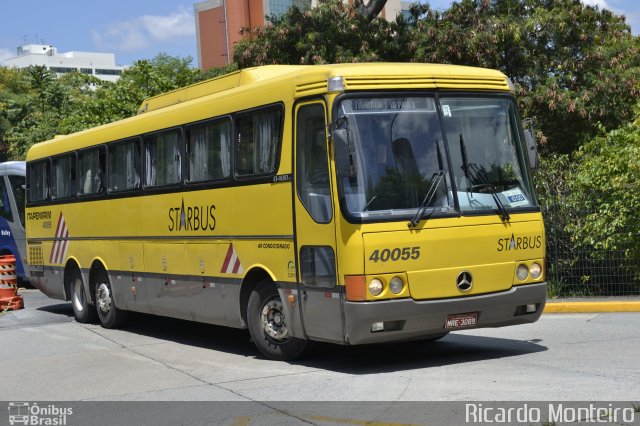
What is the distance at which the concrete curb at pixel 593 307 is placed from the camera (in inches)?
594

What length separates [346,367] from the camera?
1077cm

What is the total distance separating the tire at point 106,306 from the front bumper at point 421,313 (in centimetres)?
721

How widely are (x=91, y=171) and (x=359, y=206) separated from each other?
8.25 m

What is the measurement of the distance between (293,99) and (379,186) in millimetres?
1590

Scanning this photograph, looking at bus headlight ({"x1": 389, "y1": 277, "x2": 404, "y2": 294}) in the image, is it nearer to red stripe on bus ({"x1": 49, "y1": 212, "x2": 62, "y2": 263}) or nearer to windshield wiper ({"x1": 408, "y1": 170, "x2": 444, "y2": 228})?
windshield wiper ({"x1": 408, "y1": 170, "x2": 444, "y2": 228})

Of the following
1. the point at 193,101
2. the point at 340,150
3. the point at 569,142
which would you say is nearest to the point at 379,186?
the point at 340,150

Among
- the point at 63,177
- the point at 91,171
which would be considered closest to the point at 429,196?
the point at 91,171

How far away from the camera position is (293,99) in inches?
424

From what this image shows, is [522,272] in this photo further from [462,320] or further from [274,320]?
[274,320]

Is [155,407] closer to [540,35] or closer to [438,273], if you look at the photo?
[438,273]

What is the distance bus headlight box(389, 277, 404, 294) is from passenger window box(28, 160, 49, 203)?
10.9 metres

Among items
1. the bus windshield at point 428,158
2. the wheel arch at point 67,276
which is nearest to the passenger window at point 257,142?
the bus windshield at point 428,158

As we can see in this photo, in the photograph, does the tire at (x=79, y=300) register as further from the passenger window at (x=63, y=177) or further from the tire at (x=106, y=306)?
the passenger window at (x=63, y=177)

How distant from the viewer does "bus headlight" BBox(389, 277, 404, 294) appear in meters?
9.85
